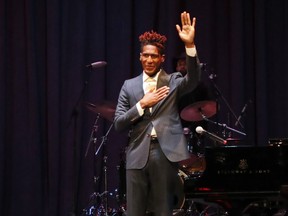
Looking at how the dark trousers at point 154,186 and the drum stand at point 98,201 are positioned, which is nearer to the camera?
the dark trousers at point 154,186

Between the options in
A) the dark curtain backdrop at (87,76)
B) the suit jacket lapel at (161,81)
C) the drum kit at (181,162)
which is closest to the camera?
the suit jacket lapel at (161,81)

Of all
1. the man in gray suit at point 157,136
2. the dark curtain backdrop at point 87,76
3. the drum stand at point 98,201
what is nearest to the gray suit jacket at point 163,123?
the man in gray suit at point 157,136

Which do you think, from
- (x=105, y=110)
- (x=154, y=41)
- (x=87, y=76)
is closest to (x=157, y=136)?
(x=154, y=41)

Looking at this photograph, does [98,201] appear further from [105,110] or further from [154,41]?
[154,41]

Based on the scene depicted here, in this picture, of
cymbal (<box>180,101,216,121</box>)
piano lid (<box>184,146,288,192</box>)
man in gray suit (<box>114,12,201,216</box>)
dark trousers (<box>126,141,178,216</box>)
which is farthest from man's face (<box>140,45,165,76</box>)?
cymbal (<box>180,101,216,121</box>)

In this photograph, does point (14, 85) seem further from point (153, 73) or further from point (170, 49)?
point (153, 73)

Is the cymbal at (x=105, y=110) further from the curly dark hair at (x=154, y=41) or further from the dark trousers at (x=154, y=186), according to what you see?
the dark trousers at (x=154, y=186)

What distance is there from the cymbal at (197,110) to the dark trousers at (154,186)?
2.12 metres

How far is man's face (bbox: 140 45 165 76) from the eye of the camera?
3883 mm

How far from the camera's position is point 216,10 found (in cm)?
750

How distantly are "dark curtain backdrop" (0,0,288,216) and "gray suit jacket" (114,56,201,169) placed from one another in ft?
10.1

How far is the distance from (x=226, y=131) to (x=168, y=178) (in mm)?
3431

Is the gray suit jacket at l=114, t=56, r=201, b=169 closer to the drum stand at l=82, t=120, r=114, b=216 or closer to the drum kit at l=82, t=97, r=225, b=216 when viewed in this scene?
the drum kit at l=82, t=97, r=225, b=216

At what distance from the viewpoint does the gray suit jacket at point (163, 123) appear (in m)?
3.72
